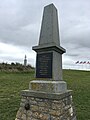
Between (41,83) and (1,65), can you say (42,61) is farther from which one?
(1,65)

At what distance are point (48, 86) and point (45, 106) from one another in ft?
2.13

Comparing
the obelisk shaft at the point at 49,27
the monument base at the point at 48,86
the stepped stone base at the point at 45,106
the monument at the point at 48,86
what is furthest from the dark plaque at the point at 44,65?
the stepped stone base at the point at 45,106

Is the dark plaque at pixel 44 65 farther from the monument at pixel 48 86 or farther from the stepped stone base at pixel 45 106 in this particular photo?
the stepped stone base at pixel 45 106

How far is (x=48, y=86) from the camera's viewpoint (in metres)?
5.41

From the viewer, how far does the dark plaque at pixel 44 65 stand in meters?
5.63

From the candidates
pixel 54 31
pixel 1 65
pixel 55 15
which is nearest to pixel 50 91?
pixel 54 31

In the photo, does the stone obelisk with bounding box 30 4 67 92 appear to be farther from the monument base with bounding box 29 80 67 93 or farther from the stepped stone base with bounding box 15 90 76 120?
the stepped stone base with bounding box 15 90 76 120

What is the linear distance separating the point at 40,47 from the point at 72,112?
2.56 metres

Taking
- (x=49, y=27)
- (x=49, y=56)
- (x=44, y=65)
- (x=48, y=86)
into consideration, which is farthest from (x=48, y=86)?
(x=49, y=27)

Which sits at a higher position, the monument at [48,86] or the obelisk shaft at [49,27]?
the obelisk shaft at [49,27]

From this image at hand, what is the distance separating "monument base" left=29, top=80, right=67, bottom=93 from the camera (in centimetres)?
532

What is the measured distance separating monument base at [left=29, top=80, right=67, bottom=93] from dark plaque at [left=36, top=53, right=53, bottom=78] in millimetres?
248

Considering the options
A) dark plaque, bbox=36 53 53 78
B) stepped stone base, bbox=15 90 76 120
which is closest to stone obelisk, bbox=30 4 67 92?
dark plaque, bbox=36 53 53 78

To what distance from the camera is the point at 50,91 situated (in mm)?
5328
